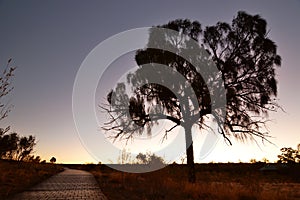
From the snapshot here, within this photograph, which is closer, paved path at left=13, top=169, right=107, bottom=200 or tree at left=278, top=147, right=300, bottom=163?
paved path at left=13, top=169, right=107, bottom=200

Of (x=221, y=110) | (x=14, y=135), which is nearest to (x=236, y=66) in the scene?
(x=221, y=110)

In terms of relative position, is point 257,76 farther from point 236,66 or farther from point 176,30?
point 176,30

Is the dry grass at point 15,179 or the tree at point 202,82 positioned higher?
the tree at point 202,82

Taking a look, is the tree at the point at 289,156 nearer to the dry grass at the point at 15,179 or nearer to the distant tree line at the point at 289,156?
the distant tree line at the point at 289,156

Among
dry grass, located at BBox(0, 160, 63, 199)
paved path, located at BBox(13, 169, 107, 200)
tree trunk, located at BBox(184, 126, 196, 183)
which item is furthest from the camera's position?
tree trunk, located at BBox(184, 126, 196, 183)

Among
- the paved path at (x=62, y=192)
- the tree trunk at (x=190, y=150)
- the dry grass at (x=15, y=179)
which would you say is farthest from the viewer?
the tree trunk at (x=190, y=150)

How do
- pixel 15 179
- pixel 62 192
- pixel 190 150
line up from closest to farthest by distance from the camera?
pixel 62 192, pixel 15 179, pixel 190 150

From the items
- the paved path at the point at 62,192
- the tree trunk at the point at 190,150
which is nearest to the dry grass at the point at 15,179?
the paved path at the point at 62,192

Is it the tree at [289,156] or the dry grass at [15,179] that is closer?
the dry grass at [15,179]

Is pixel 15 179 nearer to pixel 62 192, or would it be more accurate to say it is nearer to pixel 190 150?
pixel 62 192

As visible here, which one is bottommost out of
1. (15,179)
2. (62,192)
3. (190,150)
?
(62,192)

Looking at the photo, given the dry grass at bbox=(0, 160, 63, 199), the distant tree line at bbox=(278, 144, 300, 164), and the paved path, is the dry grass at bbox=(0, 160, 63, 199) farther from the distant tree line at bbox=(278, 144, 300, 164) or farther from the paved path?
the distant tree line at bbox=(278, 144, 300, 164)

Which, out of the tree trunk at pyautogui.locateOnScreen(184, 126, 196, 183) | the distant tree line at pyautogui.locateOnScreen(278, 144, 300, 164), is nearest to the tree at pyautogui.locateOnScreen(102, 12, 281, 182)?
the tree trunk at pyautogui.locateOnScreen(184, 126, 196, 183)

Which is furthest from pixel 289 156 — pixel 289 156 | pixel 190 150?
pixel 190 150
